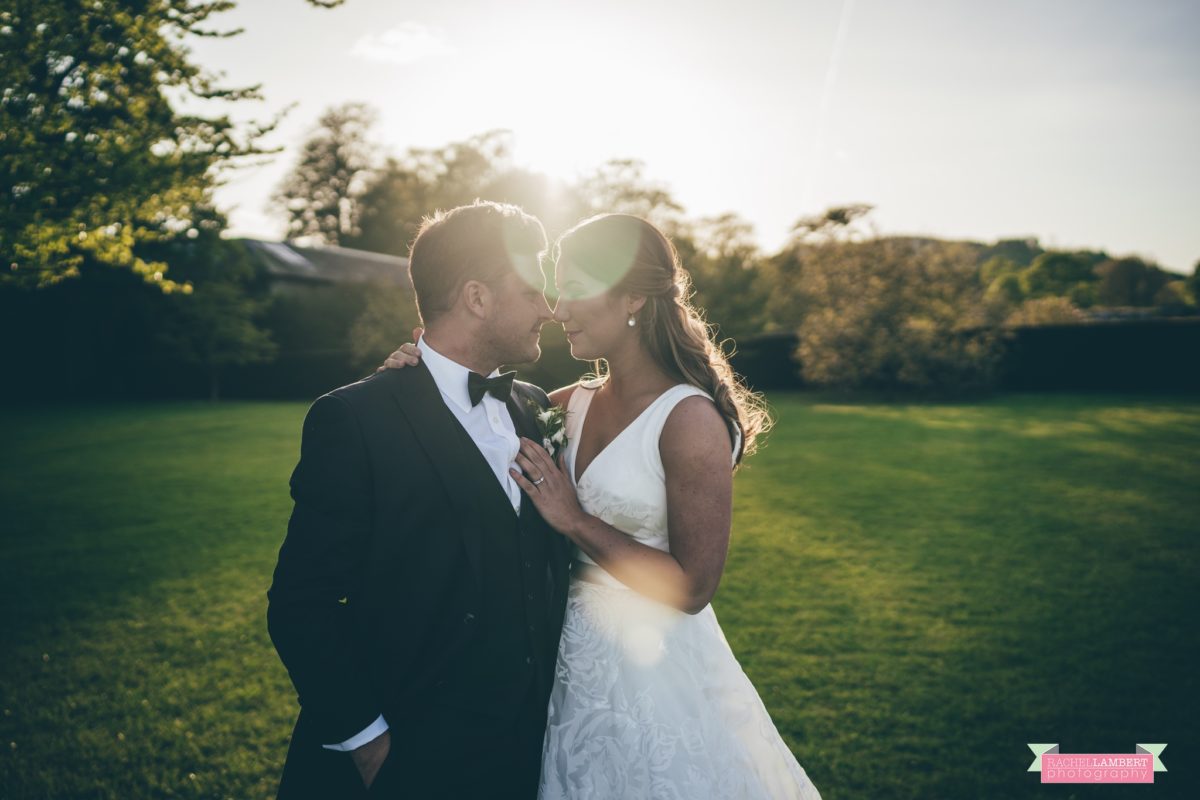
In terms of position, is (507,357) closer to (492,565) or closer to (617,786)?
(492,565)

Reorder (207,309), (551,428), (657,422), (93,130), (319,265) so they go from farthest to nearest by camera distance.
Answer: (319,265)
(207,309)
(93,130)
(551,428)
(657,422)

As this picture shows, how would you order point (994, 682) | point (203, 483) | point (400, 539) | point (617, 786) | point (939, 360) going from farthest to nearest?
point (939, 360)
point (203, 483)
point (994, 682)
point (617, 786)
point (400, 539)

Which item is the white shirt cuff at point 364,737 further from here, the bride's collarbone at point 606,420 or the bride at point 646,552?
the bride's collarbone at point 606,420

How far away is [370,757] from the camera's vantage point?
2.26m

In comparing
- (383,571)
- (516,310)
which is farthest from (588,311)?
A: (383,571)

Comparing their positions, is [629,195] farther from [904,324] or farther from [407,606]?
[407,606]

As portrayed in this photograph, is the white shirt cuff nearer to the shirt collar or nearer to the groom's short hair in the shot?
the shirt collar

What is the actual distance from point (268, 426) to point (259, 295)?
658 inches

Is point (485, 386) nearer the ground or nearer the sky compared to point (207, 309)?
nearer the sky

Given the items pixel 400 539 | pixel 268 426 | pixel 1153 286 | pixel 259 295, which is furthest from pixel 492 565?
pixel 1153 286

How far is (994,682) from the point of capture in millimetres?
5453

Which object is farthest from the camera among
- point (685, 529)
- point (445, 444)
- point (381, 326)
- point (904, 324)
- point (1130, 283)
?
point (1130, 283)

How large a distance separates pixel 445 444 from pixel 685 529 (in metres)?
0.98

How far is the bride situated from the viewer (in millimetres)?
2635
